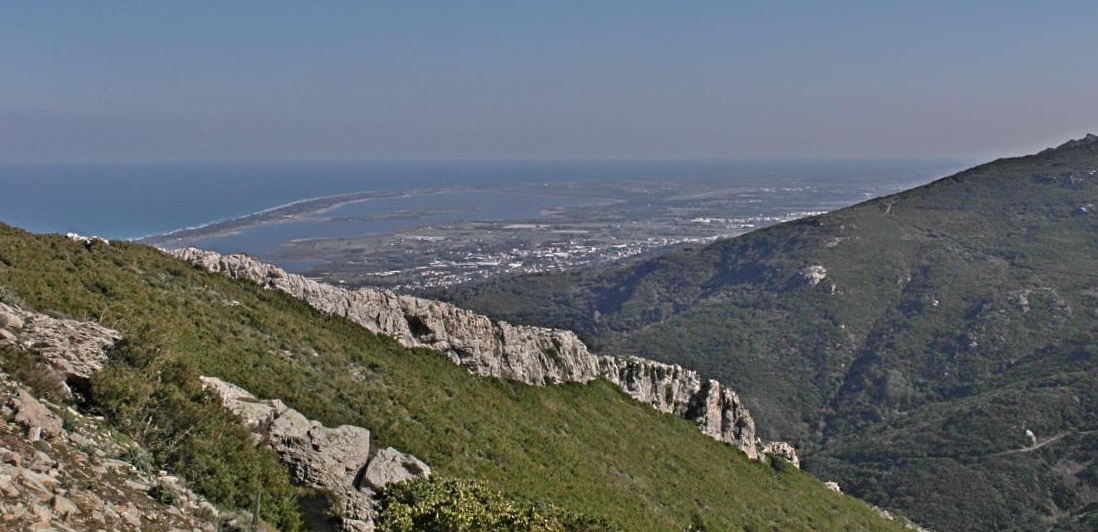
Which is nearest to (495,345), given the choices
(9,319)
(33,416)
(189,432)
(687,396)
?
(687,396)

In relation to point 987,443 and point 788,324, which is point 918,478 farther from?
point 788,324

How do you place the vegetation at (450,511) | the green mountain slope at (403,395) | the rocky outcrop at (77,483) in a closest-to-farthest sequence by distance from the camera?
the rocky outcrop at (77,483)
the vegetation at (450,511)
the green mountain slope at (403,395)

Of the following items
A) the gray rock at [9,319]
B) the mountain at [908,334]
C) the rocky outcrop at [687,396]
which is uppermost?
the gray rock at [9,319]

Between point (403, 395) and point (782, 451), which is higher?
point (403, 395)

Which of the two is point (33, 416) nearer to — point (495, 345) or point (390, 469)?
point (390, 469)

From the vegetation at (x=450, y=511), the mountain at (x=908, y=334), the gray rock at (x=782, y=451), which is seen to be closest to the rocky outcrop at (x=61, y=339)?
the vegetation at (x=450, y=511)

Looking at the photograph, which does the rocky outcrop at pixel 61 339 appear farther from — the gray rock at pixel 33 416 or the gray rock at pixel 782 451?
the gray rock at pixel 782 451

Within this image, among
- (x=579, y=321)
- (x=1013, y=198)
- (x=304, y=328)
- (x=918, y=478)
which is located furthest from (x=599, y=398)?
(x=1013, y=198)
